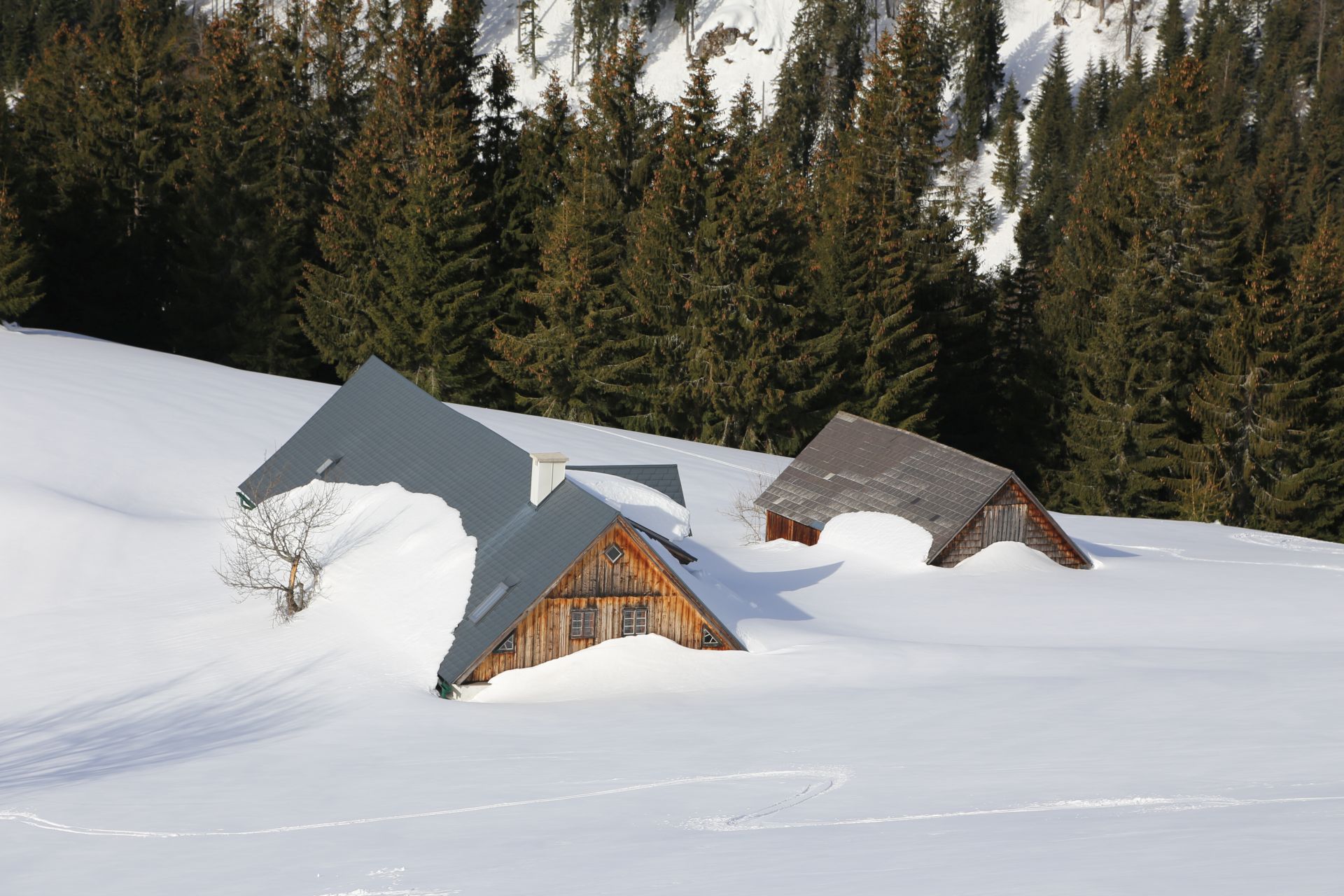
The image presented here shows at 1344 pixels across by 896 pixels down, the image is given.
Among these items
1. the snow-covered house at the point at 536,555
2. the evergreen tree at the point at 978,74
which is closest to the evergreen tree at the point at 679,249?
the snow-covered house at the point at 536,555

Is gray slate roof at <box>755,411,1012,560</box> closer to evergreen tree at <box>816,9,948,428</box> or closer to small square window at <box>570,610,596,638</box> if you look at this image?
small square window at <box>570,610,596,638</box>

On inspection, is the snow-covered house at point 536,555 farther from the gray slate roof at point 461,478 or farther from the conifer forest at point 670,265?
the conifer forest at point 670,265

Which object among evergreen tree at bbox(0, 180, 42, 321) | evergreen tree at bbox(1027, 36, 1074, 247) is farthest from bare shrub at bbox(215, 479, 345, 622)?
evergreen tree at bbox(1027, 36, 1074, 247)

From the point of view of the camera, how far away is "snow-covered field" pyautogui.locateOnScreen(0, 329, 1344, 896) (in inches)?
557

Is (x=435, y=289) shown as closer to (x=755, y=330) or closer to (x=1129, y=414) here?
(x=755, y=330)

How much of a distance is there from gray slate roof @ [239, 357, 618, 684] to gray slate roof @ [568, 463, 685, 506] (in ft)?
9.36

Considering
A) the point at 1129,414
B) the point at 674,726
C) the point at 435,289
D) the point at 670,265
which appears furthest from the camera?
the point at 435,289

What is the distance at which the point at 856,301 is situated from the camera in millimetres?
52094

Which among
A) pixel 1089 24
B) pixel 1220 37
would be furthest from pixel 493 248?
pixel 1089 24

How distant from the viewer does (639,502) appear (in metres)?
29.3

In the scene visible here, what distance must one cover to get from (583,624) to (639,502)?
6312mm

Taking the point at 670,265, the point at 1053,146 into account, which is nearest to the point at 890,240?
the point at 670,265

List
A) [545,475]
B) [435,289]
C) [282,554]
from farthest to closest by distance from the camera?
[435,289] → [282,554] → [545,475]

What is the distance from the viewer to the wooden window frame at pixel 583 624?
23281 mm
